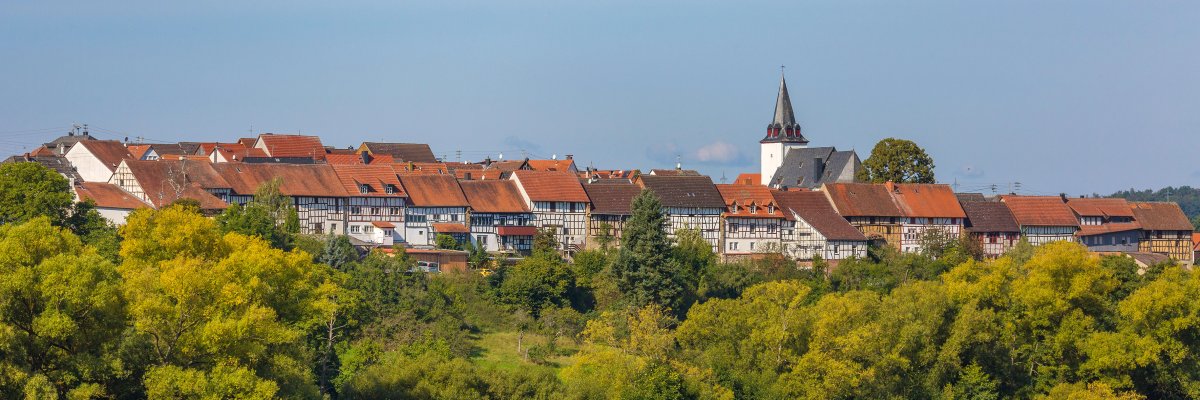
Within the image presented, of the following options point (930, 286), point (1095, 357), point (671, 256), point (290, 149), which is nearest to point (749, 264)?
point (671, 256)

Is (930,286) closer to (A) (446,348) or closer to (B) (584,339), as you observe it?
(B) (584,339)

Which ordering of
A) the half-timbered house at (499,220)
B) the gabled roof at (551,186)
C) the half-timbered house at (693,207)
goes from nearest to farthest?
the half-timbered house at (499,220), the gabled roof at (551,186), the half-timbered house at (693,207)

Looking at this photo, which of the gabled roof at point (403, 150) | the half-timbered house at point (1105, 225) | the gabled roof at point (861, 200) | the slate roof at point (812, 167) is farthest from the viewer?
the gabled roof at point (403, 150)

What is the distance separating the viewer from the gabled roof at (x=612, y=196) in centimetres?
8231

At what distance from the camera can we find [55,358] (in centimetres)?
3809

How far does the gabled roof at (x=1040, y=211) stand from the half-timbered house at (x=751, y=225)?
1376 cm

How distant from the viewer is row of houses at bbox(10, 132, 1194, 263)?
7712cm

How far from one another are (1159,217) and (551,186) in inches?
1313

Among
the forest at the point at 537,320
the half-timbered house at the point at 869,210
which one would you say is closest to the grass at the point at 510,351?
the forest at the point at 537,320

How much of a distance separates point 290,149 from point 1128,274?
42108mm

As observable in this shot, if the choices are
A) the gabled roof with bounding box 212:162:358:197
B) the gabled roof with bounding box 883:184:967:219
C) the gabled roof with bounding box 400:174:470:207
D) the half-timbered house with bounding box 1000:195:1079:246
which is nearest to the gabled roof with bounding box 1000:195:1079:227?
the half-timbered house with bounding box 1000:195:1079:246

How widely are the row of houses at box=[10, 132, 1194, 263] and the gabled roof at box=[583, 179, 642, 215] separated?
9cm

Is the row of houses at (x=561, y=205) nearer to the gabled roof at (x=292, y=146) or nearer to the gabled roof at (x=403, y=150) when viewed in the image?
the gabled roof at (x=292, y=146)

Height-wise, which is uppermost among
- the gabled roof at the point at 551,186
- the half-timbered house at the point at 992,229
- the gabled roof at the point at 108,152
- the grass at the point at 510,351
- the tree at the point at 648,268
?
the gabled roof at the point at 108,152
